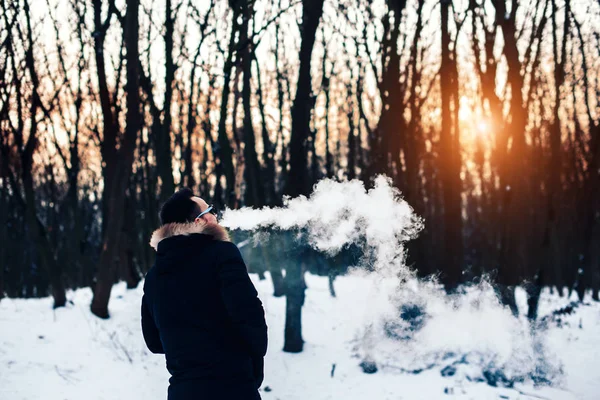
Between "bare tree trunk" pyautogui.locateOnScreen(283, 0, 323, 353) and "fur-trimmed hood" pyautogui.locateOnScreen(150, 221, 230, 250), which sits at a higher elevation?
"bare tree trunk" pyautogui.locateOnScreen(283, 0, 323, 353)

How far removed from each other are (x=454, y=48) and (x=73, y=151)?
471 inches

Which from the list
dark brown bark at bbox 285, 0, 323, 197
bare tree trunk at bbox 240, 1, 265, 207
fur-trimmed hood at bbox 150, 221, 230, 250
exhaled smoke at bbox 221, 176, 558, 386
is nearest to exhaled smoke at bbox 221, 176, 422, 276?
exhaled smoke at bbox 221, 176, 558, 386

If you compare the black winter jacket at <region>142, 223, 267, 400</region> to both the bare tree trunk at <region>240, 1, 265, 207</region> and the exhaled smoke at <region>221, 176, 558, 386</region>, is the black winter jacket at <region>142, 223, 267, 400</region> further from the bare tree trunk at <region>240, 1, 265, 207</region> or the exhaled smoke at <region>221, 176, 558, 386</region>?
the bare tree trunk at <region>240, 1, 265, 207</region>

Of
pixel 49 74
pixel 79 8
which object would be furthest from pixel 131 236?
pixel 79 8

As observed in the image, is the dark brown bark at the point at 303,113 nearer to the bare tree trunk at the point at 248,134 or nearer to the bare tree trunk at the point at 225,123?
the bare tree trunk at the point at 225,123

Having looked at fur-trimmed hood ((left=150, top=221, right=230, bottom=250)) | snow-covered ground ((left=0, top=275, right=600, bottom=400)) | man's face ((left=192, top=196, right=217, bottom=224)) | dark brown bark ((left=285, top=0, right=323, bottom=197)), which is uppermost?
dark brown bark ((left=285, top=0, right=323, bottom=197))

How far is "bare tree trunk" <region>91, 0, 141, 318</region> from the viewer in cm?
1011

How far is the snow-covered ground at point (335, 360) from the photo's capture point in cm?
721

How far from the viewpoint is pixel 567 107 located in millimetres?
21812

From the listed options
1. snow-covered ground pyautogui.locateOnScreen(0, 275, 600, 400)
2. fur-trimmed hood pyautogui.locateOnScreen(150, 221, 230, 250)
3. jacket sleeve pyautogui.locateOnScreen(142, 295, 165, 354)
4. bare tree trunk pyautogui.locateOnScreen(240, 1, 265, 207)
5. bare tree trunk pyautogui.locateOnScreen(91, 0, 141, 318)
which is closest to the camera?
fur-trimmed hood pyautogui.locateOnScreen(150, 221, 230, 250)

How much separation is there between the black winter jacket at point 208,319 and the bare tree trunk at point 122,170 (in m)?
7.97

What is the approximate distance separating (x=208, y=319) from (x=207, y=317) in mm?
12

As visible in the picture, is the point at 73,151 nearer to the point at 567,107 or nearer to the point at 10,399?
the point at 10,399

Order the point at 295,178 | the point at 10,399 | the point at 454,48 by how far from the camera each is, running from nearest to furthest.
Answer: the point at 10,399, the point at 295,178, the point at 454,48
